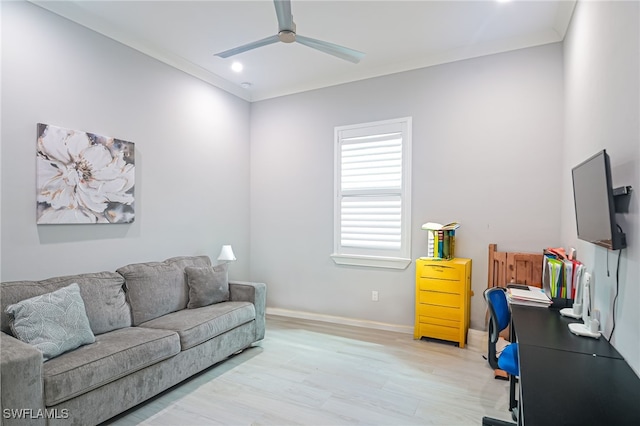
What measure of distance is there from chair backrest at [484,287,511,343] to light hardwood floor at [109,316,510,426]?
24.9 inches

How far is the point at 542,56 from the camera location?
3.54 metres

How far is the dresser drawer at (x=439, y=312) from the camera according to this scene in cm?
366

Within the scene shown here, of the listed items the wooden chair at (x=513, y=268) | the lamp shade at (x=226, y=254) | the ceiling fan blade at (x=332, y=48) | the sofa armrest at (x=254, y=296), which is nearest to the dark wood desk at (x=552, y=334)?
the wooden chair at (x=513, y=268)

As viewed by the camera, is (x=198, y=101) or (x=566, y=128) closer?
(x=566, y=128)

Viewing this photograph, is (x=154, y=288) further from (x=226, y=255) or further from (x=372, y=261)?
(x=372, y=261)

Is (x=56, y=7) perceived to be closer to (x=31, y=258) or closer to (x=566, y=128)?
(x=31, y=258)

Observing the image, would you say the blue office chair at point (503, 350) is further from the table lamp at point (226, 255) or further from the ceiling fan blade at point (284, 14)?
the table lamp at point (226, 255)

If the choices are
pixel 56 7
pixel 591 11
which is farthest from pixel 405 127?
pixel 56 7

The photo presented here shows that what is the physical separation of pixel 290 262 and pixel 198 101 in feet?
7.79

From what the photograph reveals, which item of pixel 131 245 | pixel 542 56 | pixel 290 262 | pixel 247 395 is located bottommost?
pixel 247 395

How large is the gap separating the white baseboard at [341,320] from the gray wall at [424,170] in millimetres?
50

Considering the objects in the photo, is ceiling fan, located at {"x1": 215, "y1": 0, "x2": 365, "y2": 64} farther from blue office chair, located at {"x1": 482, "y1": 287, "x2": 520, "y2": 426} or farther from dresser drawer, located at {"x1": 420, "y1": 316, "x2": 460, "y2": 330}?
dresser drawer, located at {"x1": 420, "y1": 316, "x2": 460, "y2": 330}

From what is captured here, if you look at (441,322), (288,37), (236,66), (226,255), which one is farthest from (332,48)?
(441,322)

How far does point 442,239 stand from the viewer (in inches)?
149
